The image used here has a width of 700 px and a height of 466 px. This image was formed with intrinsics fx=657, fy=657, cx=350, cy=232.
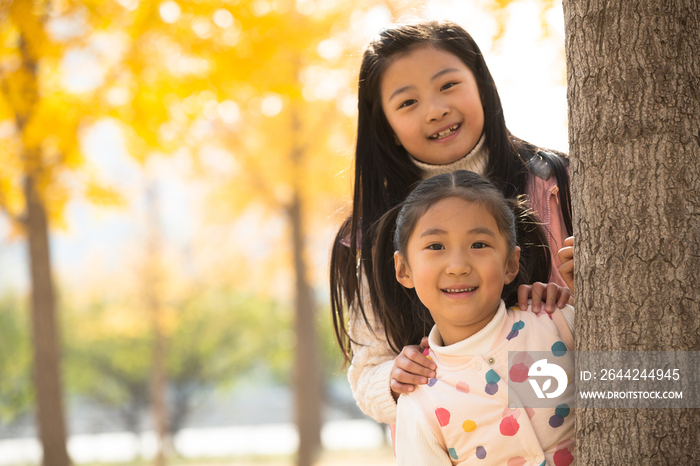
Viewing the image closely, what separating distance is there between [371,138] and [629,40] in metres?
1.14

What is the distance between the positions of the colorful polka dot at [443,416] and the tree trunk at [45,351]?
5.20 meters

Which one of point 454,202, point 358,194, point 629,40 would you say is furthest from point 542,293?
point 358,194

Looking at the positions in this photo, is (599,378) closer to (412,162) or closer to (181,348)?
(412,162)

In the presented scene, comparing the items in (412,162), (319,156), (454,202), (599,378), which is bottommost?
(599,378)

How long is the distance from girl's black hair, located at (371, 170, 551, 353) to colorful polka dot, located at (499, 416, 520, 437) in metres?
0.40

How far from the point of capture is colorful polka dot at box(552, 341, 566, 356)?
1.62m

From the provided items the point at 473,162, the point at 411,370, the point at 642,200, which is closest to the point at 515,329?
the point at 411,370

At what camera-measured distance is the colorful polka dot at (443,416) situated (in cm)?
165

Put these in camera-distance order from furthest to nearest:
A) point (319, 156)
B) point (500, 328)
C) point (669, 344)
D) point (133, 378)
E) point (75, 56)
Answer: point (133, 378)
point (319, 156)
point (75, 56)
point (500, 328)
point (669, 344)

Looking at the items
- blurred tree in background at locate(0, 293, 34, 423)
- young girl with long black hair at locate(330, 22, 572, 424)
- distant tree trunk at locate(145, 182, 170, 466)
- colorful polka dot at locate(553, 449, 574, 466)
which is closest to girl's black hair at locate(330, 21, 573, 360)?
young girl with long black hair at locate(330, 22, 572, 424)

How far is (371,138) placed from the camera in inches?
93.0

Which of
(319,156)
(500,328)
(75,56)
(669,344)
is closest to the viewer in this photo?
(669,344)

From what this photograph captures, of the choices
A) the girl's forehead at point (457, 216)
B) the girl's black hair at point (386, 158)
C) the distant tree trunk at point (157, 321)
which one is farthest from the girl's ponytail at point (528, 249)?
the distant tree trunk at point (157, 321)

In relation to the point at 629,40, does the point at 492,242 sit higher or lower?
lower
